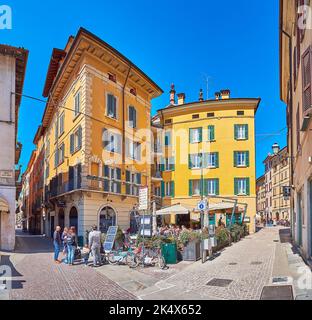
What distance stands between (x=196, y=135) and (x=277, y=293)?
29900 millimetres

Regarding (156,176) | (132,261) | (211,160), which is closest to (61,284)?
(132,261)

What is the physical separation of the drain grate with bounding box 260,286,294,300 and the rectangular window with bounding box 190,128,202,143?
28930 millimetres

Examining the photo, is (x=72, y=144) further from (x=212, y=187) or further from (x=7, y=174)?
(x=212, y=187)

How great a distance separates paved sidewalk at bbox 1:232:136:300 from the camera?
8.27 m

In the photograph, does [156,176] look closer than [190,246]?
No

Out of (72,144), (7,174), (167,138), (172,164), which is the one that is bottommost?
(7,174)

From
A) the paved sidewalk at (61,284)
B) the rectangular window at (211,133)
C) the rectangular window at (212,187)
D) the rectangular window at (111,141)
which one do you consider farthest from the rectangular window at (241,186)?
the paved sidewalk at (61,284)

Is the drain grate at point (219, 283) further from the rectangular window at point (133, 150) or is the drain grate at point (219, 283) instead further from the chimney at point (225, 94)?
the chimney at point (225, 94)

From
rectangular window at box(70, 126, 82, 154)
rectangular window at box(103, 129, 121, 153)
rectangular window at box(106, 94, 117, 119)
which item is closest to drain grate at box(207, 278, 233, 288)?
rectangular window at box(70, 126, 82, 154)

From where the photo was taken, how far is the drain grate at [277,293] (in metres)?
7.66

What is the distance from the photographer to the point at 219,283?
31.4ft

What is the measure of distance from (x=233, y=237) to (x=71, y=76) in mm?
16875

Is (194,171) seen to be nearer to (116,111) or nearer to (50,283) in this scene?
(116,111)
